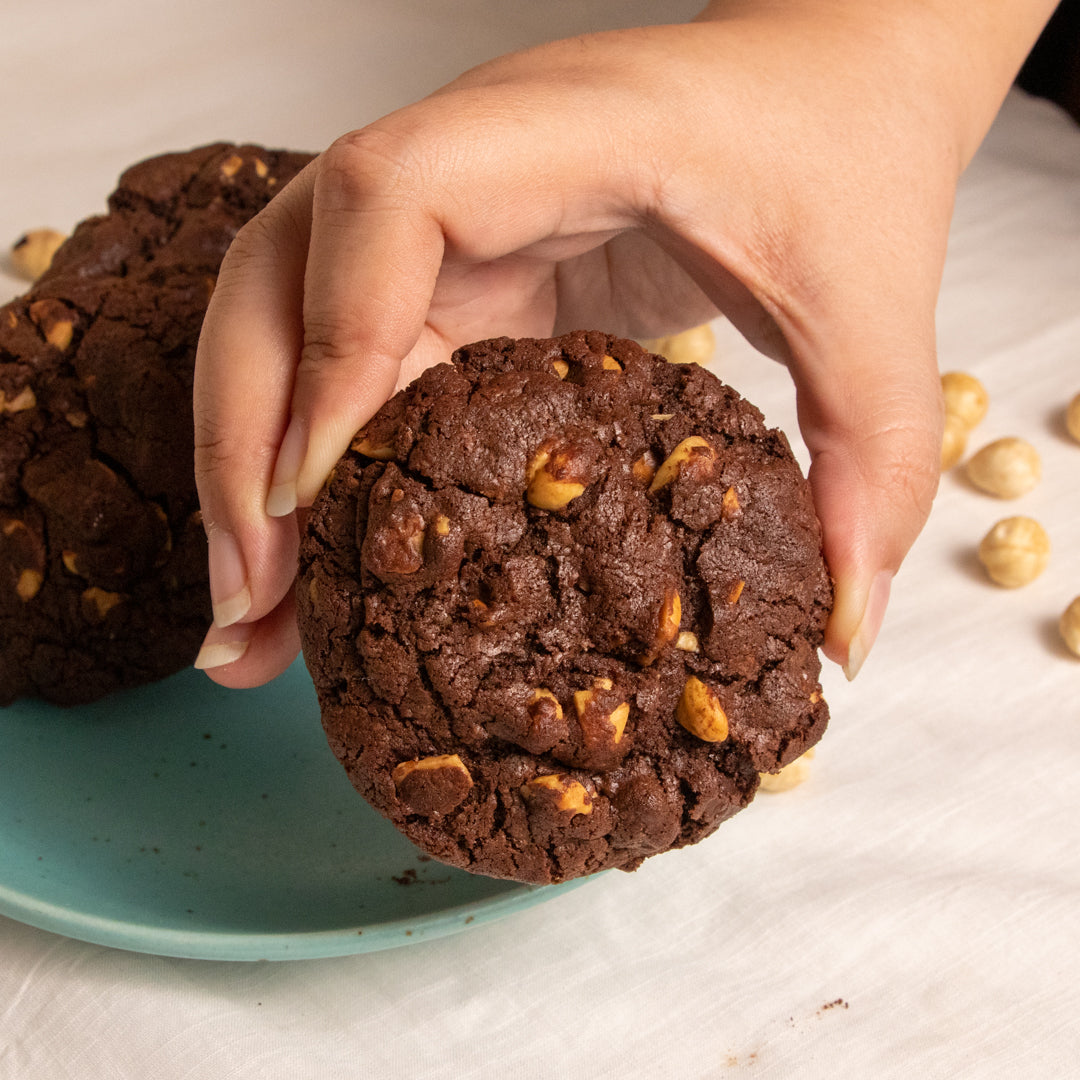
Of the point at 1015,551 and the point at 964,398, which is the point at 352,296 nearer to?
the point at 1015,551

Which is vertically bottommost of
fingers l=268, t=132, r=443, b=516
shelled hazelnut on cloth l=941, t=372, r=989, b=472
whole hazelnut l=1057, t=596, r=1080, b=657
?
whole hazelnut l=1057, t=596, r=1080, b=657

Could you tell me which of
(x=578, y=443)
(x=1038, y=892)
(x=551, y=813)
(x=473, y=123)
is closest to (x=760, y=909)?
(x=1038, y=892)

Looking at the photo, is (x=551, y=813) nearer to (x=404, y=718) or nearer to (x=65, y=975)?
(x=404, y=718)

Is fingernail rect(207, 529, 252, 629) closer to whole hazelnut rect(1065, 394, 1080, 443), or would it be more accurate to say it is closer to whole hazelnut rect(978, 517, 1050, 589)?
whole hazelnut rect(978, 517, 1050, 589)

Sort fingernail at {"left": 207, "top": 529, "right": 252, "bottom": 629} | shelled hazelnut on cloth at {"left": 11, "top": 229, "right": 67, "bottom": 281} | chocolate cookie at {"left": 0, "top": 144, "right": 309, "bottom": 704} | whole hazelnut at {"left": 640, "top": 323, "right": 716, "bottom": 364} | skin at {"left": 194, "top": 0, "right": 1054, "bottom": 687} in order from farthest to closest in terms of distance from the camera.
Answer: shelled hazelnut on cloth at {"left": 11, "top": 229, "right": 67, "bottom": 281} < whole hazelnut at {"left": 640, "top": 323, "right": 716, "bottom": 364} < chocolate cookie at {"left": 0, "top": 144, "right": 309, "bottom": 704} < fingernail at {"left": 207, "top": 529, "right": 252, "bottom": 629} < skin at {"left": 194, "top": 0, "right": 1054, "bottom": 687}

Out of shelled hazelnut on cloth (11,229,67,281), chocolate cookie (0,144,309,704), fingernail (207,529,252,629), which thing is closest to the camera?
fingernail (207,529,252,629)

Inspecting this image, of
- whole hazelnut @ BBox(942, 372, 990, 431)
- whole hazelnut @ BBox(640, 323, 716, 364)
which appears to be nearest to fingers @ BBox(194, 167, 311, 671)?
whole hazelnut @ BBox(640, 323, 716, 364)

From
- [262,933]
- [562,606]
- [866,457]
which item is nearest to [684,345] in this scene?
[866,457]
